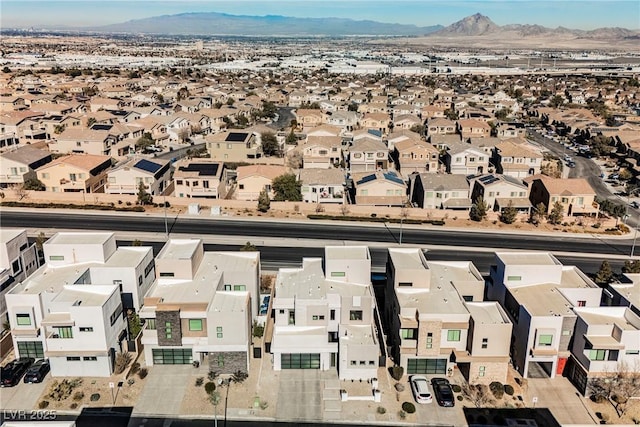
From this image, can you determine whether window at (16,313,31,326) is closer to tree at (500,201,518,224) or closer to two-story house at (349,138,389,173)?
tree at (500,201,518,224)

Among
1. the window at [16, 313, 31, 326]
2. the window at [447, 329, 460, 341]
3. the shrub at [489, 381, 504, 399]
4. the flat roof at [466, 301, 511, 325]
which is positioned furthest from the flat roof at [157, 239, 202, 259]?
the shrub at [489, 381, 504, 399]

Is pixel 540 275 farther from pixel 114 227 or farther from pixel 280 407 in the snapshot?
pixel 114 227

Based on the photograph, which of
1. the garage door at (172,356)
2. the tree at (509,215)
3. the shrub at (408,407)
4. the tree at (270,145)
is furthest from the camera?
the tree at (270,145)

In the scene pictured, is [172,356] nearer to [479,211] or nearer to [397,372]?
[397,372]

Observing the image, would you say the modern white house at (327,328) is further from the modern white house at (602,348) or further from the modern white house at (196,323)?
the modern white house at (602,348)

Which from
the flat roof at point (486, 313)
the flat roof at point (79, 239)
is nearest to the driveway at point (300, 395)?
the flat roof at point (486, 313)

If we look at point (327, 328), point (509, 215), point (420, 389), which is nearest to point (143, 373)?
point (327, 328)
